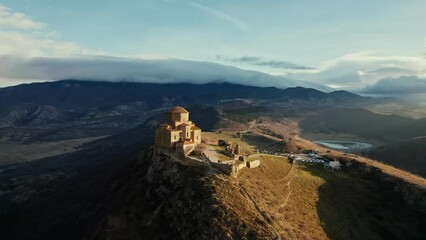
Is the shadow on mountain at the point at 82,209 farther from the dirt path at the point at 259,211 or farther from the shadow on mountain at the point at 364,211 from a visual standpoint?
the shadow on mountain at the point at 364,211

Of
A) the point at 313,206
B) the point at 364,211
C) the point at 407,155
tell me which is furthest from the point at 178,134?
the point at 407,155

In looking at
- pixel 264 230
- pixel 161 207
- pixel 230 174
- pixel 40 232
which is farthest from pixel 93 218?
pixel 264 230

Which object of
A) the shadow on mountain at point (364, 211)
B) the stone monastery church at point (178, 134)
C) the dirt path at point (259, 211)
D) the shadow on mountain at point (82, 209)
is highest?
the stone monastery church at point (178, 134)

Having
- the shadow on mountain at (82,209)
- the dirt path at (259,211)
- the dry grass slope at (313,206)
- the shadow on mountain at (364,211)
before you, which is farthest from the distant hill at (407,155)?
the shadow on mountain at (82,209)

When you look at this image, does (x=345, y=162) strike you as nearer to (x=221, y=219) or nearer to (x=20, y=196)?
(x=221, y=219)

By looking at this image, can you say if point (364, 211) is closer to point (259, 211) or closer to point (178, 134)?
point (259, 211)

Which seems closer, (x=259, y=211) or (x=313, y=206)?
(x=259, y=211)
